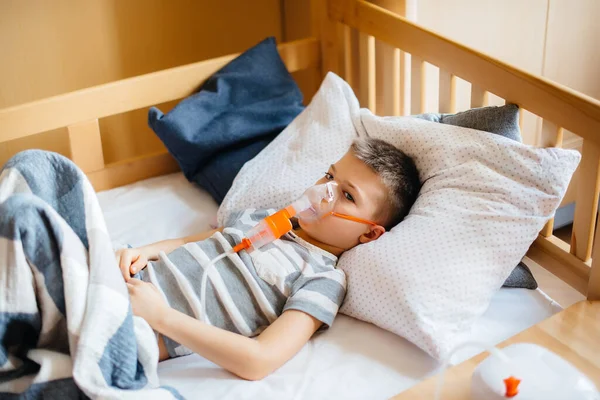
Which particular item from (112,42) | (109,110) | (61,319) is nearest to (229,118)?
(109,110)

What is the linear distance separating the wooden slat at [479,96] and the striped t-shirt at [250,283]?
442 millimetres

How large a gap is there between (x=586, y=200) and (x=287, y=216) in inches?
21.2

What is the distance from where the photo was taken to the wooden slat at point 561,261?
4.30 feet

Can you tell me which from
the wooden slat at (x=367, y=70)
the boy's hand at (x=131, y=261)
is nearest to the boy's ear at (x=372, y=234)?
the boy's hand at (x=131, y=261)

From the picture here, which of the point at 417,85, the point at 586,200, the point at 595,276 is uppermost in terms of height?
the point at 417,85

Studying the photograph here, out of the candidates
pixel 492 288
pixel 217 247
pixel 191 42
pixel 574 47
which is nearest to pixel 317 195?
pixel 217 247

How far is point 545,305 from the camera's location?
1.33 meters

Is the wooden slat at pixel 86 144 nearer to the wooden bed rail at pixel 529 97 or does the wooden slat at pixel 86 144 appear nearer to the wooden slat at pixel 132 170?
the wooden slat at pixel 132 170

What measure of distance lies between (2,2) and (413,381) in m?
1.45

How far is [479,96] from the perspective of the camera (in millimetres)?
1462

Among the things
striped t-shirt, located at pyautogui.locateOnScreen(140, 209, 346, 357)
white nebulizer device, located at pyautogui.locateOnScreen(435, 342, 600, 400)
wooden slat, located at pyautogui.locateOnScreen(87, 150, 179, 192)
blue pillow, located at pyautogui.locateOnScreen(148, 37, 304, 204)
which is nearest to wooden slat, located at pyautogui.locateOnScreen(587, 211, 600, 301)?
white nebulizer device, located at pyautogui.locateOnScreen(435, 342, 600, 400)

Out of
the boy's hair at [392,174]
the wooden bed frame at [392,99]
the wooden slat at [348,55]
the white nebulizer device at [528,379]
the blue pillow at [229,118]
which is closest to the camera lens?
the white nebulizer device at [528,379]

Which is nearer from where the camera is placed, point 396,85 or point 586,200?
point 586,200

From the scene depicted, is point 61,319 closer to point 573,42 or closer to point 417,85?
point 417,85
